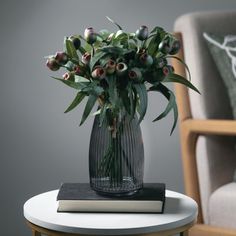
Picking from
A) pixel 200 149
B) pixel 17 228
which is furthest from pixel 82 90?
pixel 17 228

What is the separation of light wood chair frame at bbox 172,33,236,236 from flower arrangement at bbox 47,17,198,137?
0.41 metres

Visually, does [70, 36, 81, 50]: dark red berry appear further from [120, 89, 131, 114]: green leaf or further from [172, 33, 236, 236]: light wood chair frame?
[172, 33, 236, 236]: light wood chair frame

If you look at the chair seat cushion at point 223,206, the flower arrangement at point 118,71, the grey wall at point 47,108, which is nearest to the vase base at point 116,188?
the flower arrangement at point 118,71

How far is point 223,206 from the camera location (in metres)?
1.79

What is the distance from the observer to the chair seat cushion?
177 cm

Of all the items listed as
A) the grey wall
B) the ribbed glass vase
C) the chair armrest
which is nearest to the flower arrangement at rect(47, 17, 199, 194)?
the ribbed glass vase

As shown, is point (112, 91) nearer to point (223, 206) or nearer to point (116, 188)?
point (116, 188)

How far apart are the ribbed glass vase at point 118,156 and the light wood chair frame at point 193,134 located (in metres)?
0.46

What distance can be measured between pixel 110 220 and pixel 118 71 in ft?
1.03

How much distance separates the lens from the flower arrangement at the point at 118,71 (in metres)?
1.35

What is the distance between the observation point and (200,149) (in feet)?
6.25

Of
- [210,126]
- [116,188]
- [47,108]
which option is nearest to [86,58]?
[116,188]

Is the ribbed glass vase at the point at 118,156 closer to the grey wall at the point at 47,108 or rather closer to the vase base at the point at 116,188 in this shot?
the vase base at the point at 116,188

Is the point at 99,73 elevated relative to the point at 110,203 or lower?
elevated
